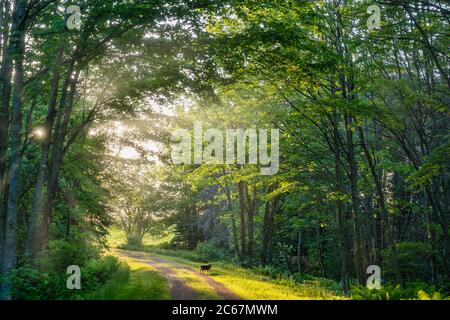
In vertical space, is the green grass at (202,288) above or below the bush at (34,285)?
below

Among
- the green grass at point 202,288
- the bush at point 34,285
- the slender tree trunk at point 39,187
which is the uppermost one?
the slender tree trunk at point 39,187

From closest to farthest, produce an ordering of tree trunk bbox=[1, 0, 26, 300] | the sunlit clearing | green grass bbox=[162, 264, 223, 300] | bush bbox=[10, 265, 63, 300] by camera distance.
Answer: bush bbox=[10, 265, 63, 300] → tree trunk bbox=[1, 0, 26, 300] → green grass bbox=[162, 264, 223, 300] → the sunlit clearing

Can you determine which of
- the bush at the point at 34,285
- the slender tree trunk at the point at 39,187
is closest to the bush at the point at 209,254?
the slender tree trunk at the point at 39,187

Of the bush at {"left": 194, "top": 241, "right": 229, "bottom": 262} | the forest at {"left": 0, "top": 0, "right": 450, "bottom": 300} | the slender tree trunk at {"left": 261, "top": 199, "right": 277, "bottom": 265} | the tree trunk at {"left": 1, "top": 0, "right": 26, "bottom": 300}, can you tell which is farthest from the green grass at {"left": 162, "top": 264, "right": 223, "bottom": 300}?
the bush at {"left": 194, "top": 241, "right": 229, "bottom": 262}

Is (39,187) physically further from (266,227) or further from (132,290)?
(266,227)

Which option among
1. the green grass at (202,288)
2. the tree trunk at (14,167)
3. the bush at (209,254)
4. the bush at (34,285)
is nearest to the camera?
the bush at (34,285)

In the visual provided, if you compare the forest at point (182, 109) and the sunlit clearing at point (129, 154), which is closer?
the forest at point (182, 109)

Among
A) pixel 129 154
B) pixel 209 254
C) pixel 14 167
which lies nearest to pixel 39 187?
pixel 14 167

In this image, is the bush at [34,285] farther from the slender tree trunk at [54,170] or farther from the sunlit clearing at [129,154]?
the sunlit clearing at [129,154]

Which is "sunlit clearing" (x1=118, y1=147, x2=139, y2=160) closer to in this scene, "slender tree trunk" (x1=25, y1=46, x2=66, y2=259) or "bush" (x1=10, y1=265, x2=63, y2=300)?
"slender tree trunk" (x1=25, y1=46, x2=66, y2=259)

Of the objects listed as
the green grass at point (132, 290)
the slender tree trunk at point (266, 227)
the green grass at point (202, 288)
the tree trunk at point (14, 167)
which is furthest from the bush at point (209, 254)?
the tree trunk at point (14, 167)

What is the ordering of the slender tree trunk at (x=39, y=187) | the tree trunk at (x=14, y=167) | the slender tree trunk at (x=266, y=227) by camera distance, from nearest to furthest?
the tree trunk at (x=14, y=167) < the slender tree trunk at (x=39, y=187) < the slender tree trunk at (x=266, y=227)
